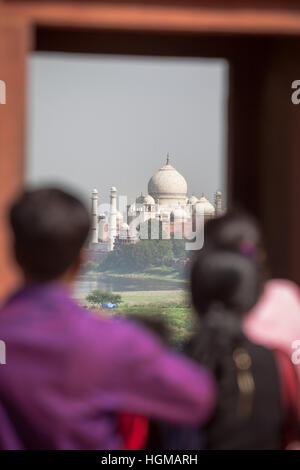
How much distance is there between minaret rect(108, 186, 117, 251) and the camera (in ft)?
8.45

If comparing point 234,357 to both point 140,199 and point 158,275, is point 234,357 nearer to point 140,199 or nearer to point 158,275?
point 158,275

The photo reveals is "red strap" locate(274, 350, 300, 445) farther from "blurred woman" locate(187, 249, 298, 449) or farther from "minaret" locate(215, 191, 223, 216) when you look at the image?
"minaret" locate(215, 191, 223, 216)

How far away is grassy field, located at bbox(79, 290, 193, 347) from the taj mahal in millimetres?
233

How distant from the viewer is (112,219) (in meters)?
2.63

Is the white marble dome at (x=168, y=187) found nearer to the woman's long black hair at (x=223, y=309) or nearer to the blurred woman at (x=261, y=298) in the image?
the blurred woman at (x=261, y=298)

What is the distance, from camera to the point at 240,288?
5.09ft

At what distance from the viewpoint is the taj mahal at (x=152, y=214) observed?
2604 mm

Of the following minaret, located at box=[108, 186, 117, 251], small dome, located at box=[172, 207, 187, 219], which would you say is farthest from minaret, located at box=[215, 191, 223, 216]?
minaret, located at box=[108, 186, 117, 251]

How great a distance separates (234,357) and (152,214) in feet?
3.90
